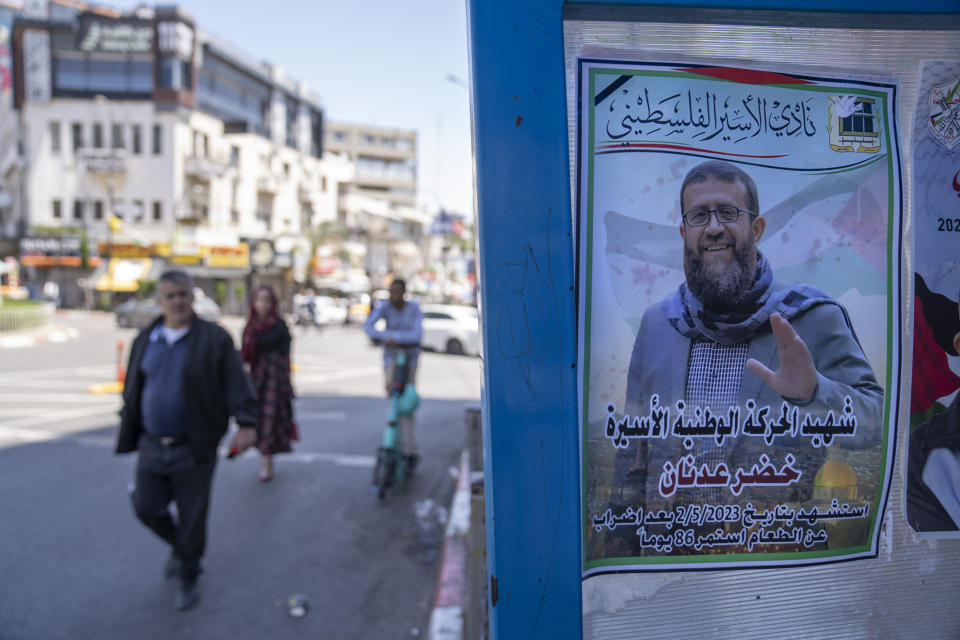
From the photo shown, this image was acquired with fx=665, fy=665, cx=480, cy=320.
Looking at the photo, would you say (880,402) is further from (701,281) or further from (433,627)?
(433,627)

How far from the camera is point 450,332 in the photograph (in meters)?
21.3

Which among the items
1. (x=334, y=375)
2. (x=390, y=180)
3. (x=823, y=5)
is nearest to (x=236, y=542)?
(x=823, y=5)

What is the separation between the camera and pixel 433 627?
3.40 meters

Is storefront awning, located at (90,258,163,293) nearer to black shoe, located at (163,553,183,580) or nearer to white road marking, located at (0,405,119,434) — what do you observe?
white road marking, located at (0,405,119,434)

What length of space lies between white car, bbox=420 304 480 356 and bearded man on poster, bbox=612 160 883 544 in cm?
1964

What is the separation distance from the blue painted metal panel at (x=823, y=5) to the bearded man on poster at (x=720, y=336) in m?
0.28

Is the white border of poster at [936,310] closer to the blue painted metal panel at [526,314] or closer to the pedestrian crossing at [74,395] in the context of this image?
the blue painted metal panel at [526,314]

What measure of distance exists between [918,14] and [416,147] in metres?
83.4

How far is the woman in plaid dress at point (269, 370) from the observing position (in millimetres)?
6059

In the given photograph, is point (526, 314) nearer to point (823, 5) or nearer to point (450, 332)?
point (823, 5)

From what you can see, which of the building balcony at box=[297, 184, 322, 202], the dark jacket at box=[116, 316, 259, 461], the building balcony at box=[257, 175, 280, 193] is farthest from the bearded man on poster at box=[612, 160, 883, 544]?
the building balcony at box=[297, 184, 322, 202]

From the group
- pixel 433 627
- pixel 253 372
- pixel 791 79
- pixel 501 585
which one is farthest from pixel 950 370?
pixel 253 372

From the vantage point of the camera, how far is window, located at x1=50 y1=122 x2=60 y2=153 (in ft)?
132

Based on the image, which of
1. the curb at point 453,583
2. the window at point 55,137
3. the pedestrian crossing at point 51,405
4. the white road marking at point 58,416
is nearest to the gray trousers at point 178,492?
the curb at point 453,583
